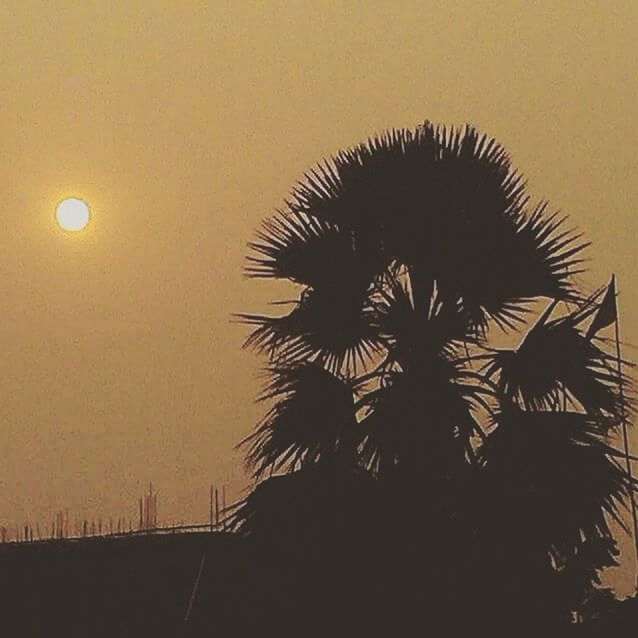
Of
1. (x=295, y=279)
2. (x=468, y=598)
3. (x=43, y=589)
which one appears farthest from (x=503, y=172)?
(x=43, y=589)

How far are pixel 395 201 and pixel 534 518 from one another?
8.24ft

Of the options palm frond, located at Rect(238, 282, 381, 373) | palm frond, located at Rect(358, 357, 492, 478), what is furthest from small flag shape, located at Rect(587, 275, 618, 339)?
palm frond, located at Rect(238, 282, 381, 373)

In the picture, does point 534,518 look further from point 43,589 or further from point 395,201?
point 43,589

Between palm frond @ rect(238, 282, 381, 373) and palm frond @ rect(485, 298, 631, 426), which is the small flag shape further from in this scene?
palm frond @ rect(238, 282, 381, 373)

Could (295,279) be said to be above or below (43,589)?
above

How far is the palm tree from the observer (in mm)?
8359

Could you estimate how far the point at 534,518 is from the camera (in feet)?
27.1

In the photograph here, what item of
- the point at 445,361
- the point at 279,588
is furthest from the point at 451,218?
the point at 279,588

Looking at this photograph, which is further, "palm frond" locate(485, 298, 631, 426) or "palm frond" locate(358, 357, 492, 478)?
"palm frond" locate(485, 298, 631, 426)

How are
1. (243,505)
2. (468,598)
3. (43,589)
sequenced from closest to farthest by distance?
(468,598) → (243,505) → (43,589)

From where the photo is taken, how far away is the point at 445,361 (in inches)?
359

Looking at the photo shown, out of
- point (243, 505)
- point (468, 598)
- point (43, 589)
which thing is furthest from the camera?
point (43, 589)

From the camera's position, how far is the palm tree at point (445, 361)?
8.36 meters

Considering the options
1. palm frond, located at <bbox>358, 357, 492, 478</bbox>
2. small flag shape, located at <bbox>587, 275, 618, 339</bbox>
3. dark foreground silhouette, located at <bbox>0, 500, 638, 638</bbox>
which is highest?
small flag shape, located at <bbox>587, 275, 618, 339</bbox>
